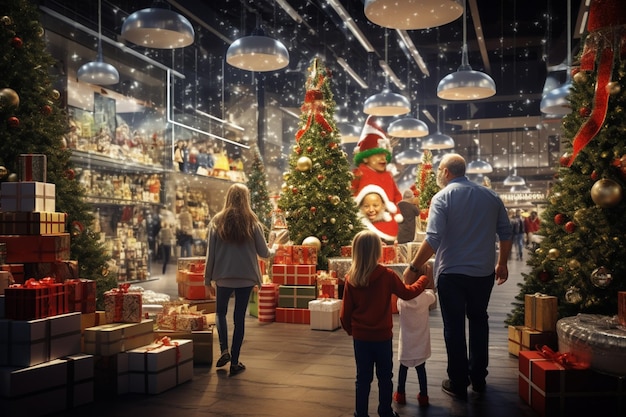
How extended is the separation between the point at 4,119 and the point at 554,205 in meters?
4.63

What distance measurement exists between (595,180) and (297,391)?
2.65m

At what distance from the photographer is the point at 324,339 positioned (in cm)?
567

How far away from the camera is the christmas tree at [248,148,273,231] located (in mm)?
14138

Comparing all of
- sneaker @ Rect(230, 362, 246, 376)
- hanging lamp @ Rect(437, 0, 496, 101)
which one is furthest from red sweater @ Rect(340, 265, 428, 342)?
hanging lamp @ Rect(437, 0, 496, 101)

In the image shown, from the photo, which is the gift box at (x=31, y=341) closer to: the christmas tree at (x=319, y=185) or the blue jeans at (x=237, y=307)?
the blue jeans at (x=237, y=307)

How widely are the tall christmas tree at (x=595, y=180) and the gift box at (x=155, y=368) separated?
2.86 m

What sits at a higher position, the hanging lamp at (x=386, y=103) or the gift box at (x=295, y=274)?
the hanging lamp at (x=386, y=103)

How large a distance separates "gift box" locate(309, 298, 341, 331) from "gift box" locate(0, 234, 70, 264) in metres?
2.76

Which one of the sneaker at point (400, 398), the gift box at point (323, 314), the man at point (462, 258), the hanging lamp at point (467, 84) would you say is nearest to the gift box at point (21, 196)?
the man at point (462, 258)

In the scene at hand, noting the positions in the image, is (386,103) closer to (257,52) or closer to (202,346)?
(257,52)

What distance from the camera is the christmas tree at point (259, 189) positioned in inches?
557

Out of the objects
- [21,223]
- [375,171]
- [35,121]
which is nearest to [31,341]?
[21,223]

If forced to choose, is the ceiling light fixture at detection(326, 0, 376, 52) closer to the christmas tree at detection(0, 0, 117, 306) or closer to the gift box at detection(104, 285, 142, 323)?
the christmas tree at detection(0, 0, 117, 306)

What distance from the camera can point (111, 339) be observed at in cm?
387
